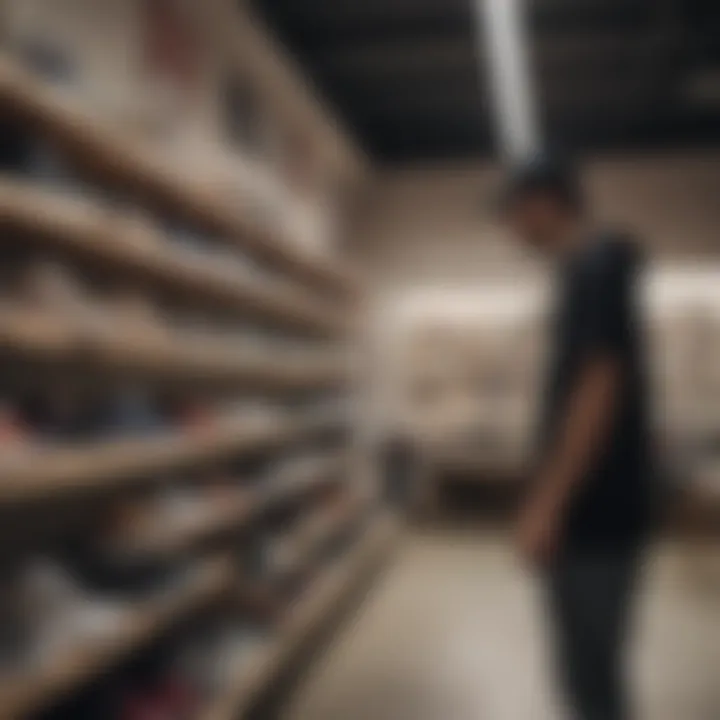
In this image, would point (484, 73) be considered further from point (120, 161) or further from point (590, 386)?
point (590, 386)

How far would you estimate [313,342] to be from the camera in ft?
11.2

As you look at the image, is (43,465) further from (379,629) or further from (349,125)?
(349,125)

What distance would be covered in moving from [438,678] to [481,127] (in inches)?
106

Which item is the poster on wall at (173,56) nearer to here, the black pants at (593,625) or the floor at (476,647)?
the floor at (476,647)

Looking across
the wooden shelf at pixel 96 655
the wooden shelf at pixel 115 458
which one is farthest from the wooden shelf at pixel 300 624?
the wooden shelf at pixel 115 458

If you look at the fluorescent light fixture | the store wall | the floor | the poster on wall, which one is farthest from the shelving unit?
the store wall

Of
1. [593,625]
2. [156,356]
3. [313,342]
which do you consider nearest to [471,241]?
[313,342]

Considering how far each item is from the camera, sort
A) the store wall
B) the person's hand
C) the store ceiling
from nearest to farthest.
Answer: the person's hand < the store ceiling < the store wall

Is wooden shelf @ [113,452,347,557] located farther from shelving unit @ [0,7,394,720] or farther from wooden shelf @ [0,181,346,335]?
wooden shelf @ [0,181,346,335]

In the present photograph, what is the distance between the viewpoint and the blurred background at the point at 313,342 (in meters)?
1.50

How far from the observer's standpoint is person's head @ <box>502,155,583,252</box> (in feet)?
4.36

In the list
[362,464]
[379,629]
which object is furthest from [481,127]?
[379,629]

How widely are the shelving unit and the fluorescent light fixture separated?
854mm

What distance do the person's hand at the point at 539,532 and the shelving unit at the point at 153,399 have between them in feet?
2.06
